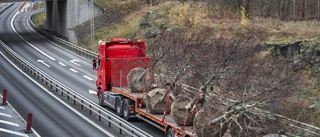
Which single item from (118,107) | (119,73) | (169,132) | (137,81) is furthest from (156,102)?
(119,73)

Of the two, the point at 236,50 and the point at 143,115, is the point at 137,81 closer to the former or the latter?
the point at 143,115

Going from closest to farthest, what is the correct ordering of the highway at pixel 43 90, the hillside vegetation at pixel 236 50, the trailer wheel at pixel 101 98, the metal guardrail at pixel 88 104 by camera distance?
the hillside vegetation at pixel 236 50 < the metal guardrail at pixel 88 104 < the highway at pixel 43 90 < the trailer wheel at pixel 101 98

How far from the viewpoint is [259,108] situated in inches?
619

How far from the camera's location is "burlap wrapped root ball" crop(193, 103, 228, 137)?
16.4 m

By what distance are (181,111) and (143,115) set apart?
4.59 metres

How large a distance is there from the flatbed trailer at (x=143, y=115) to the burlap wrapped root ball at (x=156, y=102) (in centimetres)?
20

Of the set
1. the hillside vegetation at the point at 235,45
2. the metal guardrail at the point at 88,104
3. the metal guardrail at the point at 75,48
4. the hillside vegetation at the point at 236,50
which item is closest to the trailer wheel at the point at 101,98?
the metal guardrail at the point at 88,104

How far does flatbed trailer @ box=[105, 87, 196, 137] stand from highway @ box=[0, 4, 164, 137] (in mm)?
872

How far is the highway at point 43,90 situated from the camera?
82.5 ft

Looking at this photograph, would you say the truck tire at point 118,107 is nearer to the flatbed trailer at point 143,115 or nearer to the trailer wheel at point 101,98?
the flatbed trailer at point 143,115

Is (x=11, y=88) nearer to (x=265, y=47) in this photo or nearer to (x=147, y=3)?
(x=265, y=47)

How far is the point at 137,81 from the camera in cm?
2591

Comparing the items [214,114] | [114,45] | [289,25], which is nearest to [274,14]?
[289,25]

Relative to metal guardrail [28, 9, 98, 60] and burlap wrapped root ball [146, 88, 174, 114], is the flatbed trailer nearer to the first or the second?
burlap wrapped root ball [146, 88, 174, 114]
